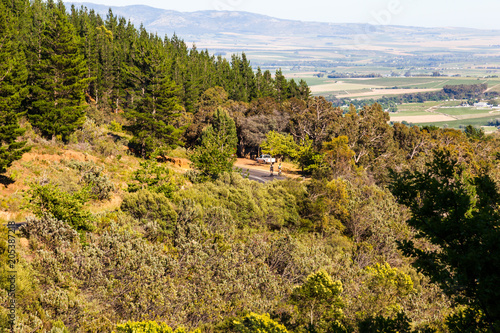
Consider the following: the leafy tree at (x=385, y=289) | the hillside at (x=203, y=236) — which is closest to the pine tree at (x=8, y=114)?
the hillside at (x=203, y=236)

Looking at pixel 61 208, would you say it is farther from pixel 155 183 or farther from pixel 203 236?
pixel 155 183

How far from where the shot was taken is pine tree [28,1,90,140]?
32438 millimetres

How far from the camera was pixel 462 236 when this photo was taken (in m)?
9.24

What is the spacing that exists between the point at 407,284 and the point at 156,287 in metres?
10.1

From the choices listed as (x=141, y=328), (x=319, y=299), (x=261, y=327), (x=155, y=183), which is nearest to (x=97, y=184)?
(x=155, y=183)

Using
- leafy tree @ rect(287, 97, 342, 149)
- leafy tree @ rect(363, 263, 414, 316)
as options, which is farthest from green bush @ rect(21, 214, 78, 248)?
leafy tree @ rect(287, 97, 342, 149)

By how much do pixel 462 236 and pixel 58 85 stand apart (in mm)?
33157

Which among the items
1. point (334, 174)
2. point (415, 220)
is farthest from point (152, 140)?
point (415, 220)

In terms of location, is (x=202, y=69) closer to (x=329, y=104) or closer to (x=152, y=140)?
(x=329, y=104)

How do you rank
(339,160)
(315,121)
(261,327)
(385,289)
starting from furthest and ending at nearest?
(315,121)
(339,160)
(385,289)
(261,327)

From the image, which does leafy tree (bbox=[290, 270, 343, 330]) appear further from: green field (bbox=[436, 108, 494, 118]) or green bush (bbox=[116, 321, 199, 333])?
green field (bbox=[436, 108, 494, 118])

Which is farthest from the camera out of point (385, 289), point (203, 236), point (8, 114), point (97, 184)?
point (8, 114)

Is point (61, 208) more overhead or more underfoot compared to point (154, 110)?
more underfoot

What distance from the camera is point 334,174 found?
3962cm
